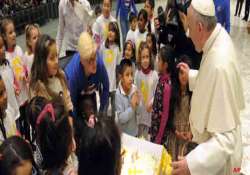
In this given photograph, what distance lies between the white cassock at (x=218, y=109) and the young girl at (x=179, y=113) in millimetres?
924

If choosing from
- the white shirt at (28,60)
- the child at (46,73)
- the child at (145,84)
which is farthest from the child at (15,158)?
the white shirt at (28,60)

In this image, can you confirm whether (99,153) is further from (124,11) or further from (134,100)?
(124,11)

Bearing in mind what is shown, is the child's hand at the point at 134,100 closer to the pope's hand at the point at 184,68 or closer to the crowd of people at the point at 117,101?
the crowd of people at the point at 117,101

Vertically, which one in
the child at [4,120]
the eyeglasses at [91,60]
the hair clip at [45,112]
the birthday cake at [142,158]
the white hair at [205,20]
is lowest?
the birthday cake at [142,158]

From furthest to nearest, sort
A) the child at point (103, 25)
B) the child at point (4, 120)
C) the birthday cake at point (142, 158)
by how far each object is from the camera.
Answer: the child at point (103, 25) → the child at point (4, 120) → the birthday cake at point (142, 158)

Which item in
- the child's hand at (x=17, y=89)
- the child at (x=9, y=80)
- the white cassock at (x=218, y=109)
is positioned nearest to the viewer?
the white cassock at (x=218, y=109)

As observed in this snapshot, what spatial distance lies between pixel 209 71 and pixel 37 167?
1.17 meters

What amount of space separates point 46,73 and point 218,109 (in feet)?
4.34

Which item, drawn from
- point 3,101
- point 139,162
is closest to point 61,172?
point 139,162

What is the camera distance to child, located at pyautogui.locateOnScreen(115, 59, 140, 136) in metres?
3.77

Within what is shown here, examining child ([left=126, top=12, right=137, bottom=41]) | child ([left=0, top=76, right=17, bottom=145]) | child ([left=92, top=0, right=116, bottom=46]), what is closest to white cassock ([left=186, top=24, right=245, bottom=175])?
child ([left=0, top=76, right=17, bottom=145])

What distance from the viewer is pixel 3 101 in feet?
9.34

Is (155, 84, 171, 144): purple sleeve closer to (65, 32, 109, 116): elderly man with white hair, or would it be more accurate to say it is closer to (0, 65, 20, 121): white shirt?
(65, 32, 109, 116): elderly man with white hair

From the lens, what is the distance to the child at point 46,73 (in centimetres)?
290
